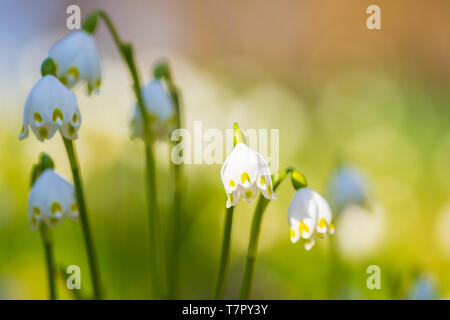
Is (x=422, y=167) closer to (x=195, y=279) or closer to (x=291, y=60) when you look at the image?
(x=291, y=60)

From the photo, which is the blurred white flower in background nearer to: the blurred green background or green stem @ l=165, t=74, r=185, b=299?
the blurred green background

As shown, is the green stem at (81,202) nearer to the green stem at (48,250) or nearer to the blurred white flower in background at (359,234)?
the green stem at (48,250)

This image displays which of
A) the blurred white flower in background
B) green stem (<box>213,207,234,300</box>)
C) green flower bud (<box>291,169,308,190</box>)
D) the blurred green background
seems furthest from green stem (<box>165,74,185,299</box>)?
the blurred white flower in background

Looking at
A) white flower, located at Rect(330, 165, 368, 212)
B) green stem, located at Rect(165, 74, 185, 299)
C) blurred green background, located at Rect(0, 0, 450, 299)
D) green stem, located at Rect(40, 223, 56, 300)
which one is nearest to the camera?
green stem, located at Rect(40, 223, 56, 300)

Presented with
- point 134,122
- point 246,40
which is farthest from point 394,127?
point 134,122

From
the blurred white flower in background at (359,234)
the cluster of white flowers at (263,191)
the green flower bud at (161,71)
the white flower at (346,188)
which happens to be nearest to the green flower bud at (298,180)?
the cluster of white flowers at (263,191)

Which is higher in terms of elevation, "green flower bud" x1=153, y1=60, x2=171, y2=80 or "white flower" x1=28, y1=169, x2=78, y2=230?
"green flower bud" x1=153, y1=60, x2=171, y2=80
